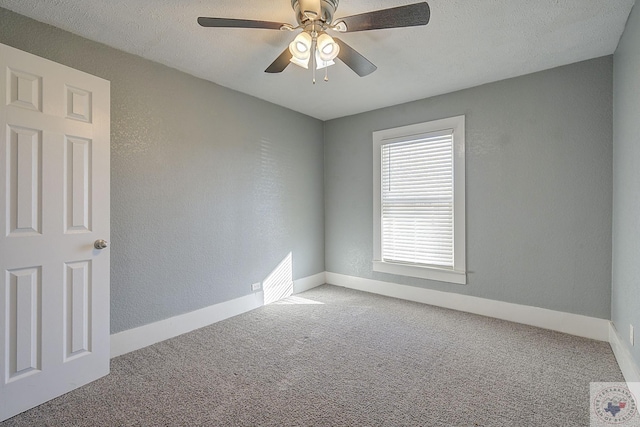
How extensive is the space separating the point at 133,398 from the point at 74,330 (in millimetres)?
610

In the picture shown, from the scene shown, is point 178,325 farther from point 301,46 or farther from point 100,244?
point 301,46

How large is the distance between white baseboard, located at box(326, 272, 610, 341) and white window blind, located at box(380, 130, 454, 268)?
37 cm

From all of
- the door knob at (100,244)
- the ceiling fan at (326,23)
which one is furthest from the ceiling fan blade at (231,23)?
the door knob at (100,244)

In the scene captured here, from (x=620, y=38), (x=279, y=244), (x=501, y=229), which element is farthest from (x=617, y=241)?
(x=279, y=244)

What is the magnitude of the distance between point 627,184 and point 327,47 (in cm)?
229

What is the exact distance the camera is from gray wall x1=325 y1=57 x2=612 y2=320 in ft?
8.79

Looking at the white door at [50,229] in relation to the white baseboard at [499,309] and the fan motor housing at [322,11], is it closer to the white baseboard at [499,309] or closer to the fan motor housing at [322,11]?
the fan motor housing at [322,11]

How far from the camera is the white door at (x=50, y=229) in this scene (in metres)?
1.77

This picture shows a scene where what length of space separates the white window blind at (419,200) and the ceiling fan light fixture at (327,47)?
2065 millimetres

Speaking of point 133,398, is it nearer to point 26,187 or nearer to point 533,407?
point 26,187

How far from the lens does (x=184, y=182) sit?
294cm

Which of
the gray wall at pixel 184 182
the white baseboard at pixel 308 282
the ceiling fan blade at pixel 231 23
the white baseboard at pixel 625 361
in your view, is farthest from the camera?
the white baseboard at pixel 308 282

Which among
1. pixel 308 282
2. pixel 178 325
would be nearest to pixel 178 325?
pixel 178 325

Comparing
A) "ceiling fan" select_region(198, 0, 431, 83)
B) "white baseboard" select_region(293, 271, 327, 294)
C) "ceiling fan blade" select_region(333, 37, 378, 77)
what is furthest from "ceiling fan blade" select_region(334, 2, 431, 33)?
"white baseboard" select_region(293, 271, 327, 294)
